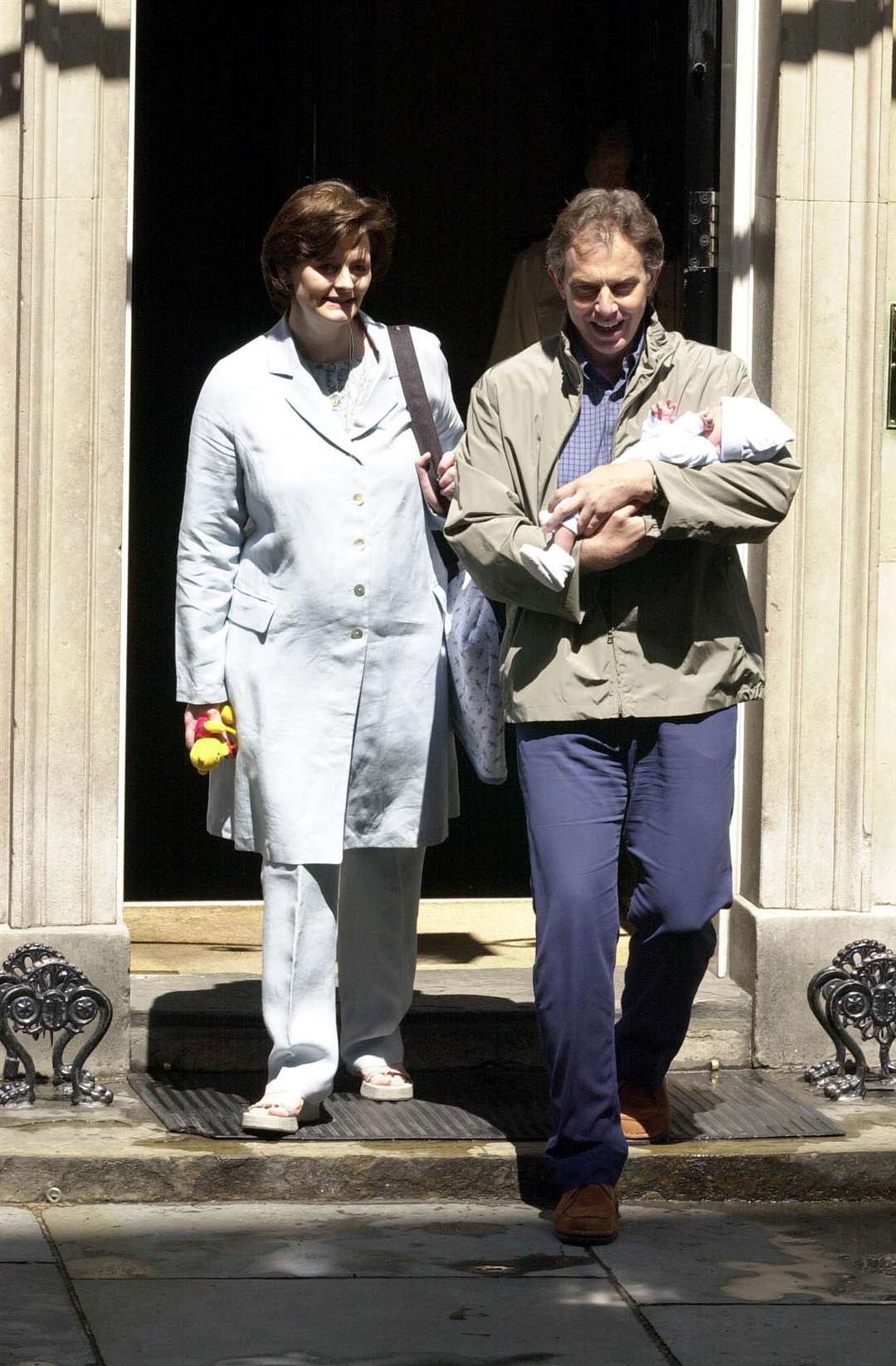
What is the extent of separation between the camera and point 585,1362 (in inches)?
151

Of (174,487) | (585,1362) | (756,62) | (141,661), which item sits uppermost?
(756,62)

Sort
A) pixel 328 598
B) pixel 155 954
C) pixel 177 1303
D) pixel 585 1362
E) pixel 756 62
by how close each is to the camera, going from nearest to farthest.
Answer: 1. pixel 585 1362
2. pixel 177 1303
3. pixel 328 598
4. pixel 756 62
5. pixel 155 954

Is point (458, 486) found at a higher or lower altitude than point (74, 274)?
lower

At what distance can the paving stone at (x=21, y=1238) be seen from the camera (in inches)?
173

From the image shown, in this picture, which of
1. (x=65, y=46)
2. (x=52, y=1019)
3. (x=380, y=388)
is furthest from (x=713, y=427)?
(x=52, y=1019)

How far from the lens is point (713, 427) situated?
4574mm

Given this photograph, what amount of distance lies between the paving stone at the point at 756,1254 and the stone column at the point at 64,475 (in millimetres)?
1574

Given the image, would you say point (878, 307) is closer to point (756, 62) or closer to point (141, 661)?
point (756, 62)

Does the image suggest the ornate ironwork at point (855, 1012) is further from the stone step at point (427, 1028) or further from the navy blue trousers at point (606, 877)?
the navy blue trousers at point (606, 877)

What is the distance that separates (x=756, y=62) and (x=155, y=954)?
118 inches

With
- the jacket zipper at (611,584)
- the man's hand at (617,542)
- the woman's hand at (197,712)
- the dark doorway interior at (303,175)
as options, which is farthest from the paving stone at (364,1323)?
the dark doorway interior at (303,175)

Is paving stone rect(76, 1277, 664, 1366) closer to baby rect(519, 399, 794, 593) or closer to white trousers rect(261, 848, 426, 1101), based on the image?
white trousers rect(261, 848, 426, 1101)

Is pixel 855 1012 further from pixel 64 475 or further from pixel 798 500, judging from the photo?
pixel 64 475

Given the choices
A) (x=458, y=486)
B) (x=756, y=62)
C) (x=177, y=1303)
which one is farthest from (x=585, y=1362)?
(x=756, y=62)
